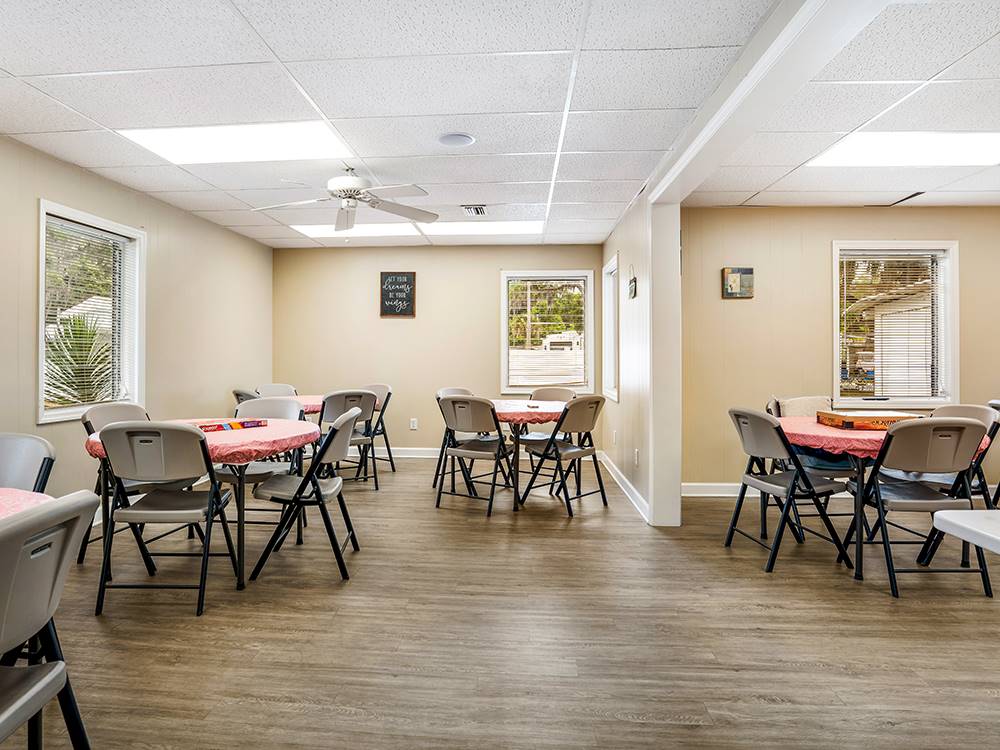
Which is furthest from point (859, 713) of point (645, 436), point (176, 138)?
point (176, 138)

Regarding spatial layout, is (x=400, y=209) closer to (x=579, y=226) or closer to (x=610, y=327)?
(x=579, y=226)

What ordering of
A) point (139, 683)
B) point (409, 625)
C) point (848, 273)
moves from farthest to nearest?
point (848, 273)
point (409, 625)
point (139, 683)

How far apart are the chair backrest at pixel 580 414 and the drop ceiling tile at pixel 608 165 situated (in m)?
1.63

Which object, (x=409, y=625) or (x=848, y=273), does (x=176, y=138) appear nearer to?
(x=409, y=625)

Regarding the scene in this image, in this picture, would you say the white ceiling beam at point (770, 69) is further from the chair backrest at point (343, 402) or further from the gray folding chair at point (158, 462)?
the chair backrest at point (343, 402)

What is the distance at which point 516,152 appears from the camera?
348cm

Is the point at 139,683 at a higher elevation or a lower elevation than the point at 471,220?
lower

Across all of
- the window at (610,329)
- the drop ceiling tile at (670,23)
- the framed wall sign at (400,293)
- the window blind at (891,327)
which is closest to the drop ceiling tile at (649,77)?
the drop ceiling tile at (670,23)

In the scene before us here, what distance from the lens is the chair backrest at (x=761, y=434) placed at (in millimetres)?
2916

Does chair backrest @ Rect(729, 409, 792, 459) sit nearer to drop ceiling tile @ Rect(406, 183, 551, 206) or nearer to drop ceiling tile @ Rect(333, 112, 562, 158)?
drop ceiling tile @ Rect(333, 112, 562, 158)

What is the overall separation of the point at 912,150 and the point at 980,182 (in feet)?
3.67

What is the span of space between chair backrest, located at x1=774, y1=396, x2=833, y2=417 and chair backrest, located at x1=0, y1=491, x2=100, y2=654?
4083mm

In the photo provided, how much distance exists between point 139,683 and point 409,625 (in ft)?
3.29

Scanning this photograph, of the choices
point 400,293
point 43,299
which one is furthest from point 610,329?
point 43,299
